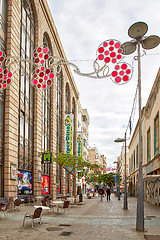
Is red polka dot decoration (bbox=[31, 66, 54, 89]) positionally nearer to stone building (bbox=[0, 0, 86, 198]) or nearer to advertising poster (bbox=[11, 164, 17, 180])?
stone building (bbox=[0, 0, 86, 198])

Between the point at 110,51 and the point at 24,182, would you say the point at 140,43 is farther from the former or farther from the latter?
the point at 24,182

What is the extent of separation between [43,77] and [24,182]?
1708 cm

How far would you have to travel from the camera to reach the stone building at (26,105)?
74.5ft

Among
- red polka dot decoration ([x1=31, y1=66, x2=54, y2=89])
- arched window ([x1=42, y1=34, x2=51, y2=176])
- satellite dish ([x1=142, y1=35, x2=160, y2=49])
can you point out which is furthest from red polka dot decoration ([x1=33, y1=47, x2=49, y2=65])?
arched window ([x1=42, y1=34, x2=51, y2=176])

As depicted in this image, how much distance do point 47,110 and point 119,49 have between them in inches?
1055

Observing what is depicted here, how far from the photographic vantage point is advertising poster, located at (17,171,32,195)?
26.1m

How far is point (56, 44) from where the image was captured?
1651 inches

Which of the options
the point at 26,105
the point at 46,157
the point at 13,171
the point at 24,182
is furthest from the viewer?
the point at 46,157

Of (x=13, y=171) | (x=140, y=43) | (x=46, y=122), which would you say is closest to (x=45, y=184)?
(x=46, y=122)

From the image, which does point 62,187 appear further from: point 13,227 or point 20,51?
point 13,227

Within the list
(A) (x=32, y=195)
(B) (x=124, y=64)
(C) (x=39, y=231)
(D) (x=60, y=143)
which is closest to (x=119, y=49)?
(B) (x=124, y=64)

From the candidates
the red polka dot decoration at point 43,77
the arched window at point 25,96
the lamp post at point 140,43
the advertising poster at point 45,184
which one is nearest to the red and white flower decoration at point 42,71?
the red polka dot decoration at point 43,77

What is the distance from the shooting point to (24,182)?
89.7 feet

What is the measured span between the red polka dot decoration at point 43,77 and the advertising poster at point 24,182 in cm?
1524
